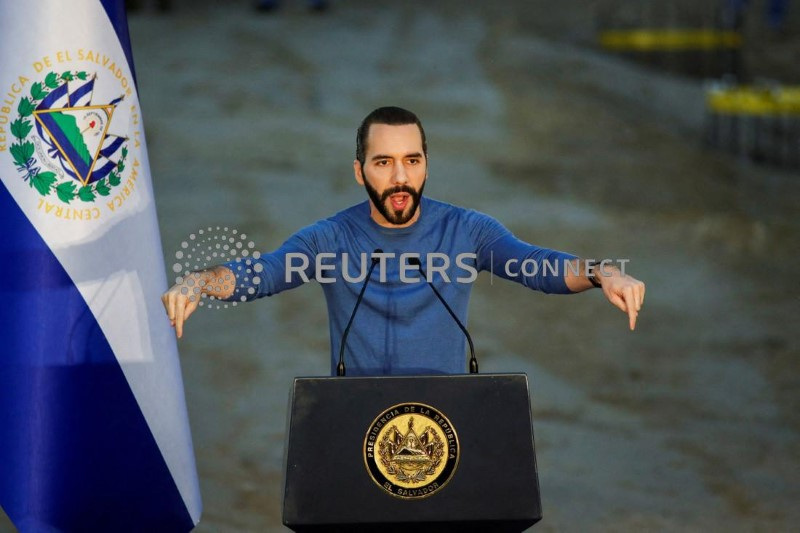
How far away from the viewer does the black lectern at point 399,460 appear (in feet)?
7.20

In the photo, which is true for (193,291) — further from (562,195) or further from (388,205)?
(562,195)

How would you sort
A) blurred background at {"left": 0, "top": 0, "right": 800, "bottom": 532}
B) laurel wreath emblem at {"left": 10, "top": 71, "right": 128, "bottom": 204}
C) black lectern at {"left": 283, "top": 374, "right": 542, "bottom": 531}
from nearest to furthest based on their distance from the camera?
black lectern at {"left": 283, "top": 374, "right": 542, "bottom": 531}, laurel wreath emblem at {"left": 10, "top": 71, "right": 128, "bottom": 204}, blurred background at {"left": 0, "top": 0, "right": 800, "bottom": 532}

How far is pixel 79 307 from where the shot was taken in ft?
10.1

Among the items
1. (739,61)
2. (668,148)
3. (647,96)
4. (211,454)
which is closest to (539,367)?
(211,454)

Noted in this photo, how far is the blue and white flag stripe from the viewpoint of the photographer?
9.79ft

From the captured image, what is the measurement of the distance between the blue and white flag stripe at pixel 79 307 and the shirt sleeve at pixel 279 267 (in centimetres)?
74

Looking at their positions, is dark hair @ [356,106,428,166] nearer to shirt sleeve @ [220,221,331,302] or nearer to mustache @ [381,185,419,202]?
mustache @ [381,185,419,202]

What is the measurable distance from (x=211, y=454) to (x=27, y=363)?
7.99ft

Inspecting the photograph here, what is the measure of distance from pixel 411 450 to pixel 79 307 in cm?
119

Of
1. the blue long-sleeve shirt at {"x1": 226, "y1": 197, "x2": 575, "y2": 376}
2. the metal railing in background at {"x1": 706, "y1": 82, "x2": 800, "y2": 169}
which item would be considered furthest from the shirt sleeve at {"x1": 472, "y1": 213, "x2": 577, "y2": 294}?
the metal railing in background at {"x1": 706, "y1": 82, "x2": 800, "y2": 169}

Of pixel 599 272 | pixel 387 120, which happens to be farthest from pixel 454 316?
pixel 387 120

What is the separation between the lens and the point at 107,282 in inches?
123

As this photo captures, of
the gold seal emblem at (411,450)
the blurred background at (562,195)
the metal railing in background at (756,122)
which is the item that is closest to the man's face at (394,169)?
the gold seal emblem at (411,450)

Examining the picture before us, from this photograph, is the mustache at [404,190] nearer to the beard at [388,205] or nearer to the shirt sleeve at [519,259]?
the beard at [388,205]
